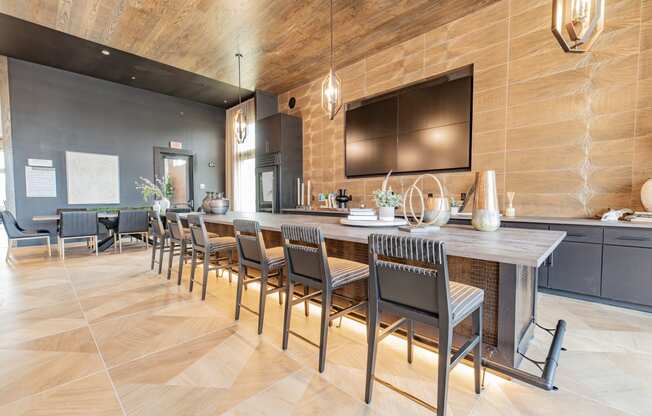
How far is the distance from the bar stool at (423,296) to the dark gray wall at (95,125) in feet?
23.8

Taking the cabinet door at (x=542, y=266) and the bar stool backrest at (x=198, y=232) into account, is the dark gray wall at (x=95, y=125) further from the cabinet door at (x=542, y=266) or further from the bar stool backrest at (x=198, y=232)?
the cabinet door at (x=542, y=266)

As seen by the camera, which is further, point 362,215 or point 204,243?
point 204,243

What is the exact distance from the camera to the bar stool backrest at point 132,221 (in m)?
5.34

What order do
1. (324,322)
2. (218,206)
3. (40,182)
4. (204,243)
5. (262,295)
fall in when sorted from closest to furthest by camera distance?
1. (324,322)
2. (262,295)
3. (204,243)
4. (218,206)
5. (40,182)

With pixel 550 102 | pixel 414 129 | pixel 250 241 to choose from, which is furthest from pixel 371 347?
pixel 414 129

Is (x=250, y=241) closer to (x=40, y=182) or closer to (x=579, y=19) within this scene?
(x=579, y=19)

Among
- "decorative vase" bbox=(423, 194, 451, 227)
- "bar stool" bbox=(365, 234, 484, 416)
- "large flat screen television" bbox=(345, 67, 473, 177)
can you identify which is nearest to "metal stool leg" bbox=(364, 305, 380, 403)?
"bar stool" bbox=(365, 234, 484, 416)

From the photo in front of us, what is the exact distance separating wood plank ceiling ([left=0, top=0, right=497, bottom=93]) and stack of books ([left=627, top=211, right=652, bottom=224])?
277 cm

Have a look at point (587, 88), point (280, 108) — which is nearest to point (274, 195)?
point (280, 108)

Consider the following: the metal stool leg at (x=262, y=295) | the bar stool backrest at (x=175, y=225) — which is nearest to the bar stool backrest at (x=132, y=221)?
the bar stool backrest at (x=175, y=225)

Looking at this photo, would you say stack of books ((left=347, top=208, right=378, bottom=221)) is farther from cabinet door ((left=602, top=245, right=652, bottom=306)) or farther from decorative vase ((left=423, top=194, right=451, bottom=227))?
cabinet door ((left=602, top=245, right=652, bottom=306))

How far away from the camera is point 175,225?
135 inches

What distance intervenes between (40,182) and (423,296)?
7.58 metres

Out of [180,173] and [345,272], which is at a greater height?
[180,173]
